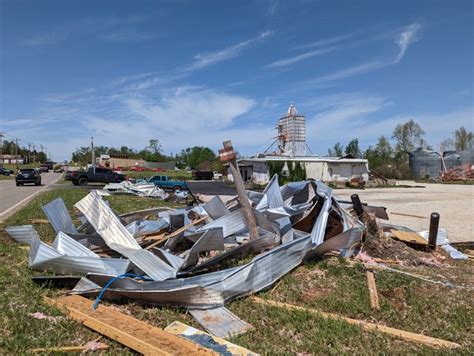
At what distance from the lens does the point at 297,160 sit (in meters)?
37.1

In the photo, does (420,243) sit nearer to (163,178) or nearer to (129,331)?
(129,331)

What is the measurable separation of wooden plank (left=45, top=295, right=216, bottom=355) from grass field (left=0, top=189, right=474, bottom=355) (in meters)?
0.08

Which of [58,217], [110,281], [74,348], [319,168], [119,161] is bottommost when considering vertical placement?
[74,348]

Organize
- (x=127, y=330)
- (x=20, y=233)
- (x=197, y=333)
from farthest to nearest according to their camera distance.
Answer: (x=20, y=233) → (x=197, y=333) → (x=127, y=330)

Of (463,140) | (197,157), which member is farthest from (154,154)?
(463,140)

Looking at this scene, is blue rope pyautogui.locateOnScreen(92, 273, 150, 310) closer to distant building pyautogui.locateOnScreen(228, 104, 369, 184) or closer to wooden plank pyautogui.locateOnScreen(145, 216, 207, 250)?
wooden plank pyautogui.locateOnScreen(145, 216, 207, 250)

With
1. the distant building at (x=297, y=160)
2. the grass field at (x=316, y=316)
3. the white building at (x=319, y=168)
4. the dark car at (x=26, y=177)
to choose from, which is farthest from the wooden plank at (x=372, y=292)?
the dark car at (x=26, y=177)

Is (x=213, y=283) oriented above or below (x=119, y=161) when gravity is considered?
below

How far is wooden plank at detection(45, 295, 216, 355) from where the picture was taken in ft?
9.58

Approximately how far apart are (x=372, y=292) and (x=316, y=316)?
35.7 inches

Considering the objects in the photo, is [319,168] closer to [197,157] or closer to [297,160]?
[297,160]

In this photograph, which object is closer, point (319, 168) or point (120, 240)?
point (120, 240)

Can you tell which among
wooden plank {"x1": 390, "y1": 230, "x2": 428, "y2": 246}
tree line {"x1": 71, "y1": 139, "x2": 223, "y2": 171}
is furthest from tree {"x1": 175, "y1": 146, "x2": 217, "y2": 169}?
wooden plank {"x1": 390, "y1": 230, "x2": 428, "y2": 246}

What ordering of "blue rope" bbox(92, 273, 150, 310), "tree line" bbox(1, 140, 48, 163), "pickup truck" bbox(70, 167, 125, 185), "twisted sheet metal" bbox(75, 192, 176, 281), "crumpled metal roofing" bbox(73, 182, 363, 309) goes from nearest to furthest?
1. "blue rope" bbox(92, 273, 150, 310)
2. "crumpled metal roofing" bbox(73, 182, 363, 309)
3. "twisted sheet metal" bbox(75, 192, 176, 281)
4. "pickup truck" bbox(70, 167, 125, 185)
5. "tree line" bbox(1, 140, 48, 163)
